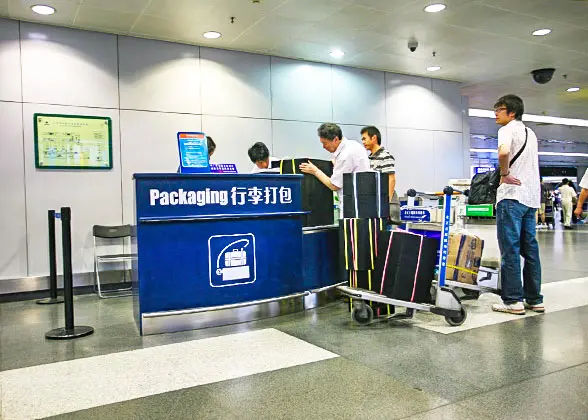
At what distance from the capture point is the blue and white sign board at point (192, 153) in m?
3.94

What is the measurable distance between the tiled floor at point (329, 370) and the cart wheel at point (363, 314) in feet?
0.28

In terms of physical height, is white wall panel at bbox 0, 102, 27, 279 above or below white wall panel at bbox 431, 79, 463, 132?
below

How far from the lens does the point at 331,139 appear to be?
14.4 ft

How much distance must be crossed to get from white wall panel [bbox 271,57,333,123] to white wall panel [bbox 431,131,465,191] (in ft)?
7.98

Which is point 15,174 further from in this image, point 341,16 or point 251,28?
point 341,16

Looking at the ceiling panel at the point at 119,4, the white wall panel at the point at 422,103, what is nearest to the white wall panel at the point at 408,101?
the white wall panel at the point at 422,103

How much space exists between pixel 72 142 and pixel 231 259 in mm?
3126

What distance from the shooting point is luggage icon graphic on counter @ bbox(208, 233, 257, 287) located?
152 inches

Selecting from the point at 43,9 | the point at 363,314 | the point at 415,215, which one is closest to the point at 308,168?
the point at 415,215

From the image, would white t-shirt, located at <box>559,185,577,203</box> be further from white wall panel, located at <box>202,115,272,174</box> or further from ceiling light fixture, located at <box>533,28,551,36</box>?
white wall panel, located at <box>202,115,272,174</box>

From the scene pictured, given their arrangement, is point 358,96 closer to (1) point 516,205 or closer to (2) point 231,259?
(1) point 516,205

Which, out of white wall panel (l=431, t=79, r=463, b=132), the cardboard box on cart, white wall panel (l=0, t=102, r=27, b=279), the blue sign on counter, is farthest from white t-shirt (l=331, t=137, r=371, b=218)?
white wall panel (l=431, t=79, r=463, b=132)

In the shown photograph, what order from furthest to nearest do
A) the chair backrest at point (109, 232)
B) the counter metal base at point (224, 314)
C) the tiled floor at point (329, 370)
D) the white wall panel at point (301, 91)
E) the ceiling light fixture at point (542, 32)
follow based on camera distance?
1. the white wall panel at point (301, 91)
2. the ceiling light fixture at point (542, 32)
3. the chair backrest at point (109, 232)
4. the counter metal base at point (224, 314)
5. the tiled floor at point (329, 370)

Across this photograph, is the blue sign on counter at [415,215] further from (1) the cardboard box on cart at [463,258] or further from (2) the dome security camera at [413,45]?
(2) the dome security camera at [413,45]
